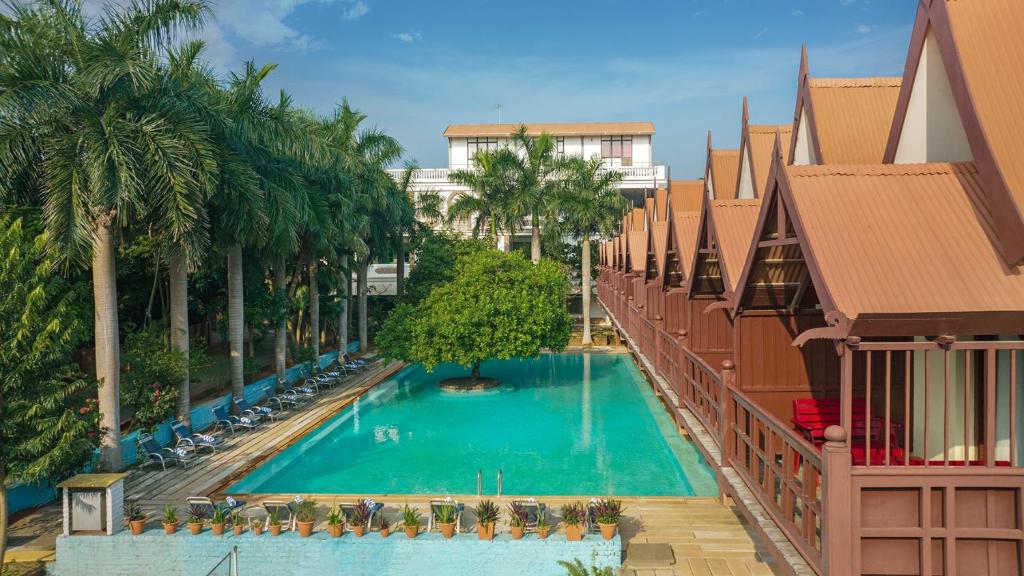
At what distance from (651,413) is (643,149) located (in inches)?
1504

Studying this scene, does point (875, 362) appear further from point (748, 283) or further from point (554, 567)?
point (554, 567)

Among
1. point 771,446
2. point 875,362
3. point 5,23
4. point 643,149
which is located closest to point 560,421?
point 875,362

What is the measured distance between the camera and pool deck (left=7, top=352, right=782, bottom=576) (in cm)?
1038

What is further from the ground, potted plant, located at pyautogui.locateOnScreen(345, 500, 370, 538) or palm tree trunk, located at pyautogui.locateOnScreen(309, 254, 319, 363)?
palm tree trunk, located at pyautogui.locateOnScreen(309, 254, 319, 363)

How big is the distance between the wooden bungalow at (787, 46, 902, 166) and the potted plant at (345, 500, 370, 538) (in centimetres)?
990

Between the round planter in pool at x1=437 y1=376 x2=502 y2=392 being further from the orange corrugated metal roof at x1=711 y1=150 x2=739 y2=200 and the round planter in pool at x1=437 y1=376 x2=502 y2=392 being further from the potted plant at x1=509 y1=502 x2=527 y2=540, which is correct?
the potted plant at x1=509 y1=502 x2=527 y2=540

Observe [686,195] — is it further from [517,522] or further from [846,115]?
[517,522]

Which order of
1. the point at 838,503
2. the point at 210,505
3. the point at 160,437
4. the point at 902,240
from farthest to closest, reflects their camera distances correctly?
the point at 160,437 → the point at 210,505 → the point at 902,240 → the point at 838,503

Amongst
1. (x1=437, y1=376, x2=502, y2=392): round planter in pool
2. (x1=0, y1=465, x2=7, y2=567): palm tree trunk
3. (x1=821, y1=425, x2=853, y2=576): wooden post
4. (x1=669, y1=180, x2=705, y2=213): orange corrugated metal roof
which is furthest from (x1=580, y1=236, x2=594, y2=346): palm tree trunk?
(x1=821, y1=425, x2=853, y2=576): wooden post

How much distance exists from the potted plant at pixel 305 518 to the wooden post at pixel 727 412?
7.01 meters

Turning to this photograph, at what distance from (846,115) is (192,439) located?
16460mm

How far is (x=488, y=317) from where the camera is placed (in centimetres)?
2419

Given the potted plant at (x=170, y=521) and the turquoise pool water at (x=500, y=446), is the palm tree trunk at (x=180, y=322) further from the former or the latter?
the potted plant at (x=170, y=521)

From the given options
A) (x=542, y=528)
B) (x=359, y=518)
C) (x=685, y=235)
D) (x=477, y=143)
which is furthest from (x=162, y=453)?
(x=477, y=143)
